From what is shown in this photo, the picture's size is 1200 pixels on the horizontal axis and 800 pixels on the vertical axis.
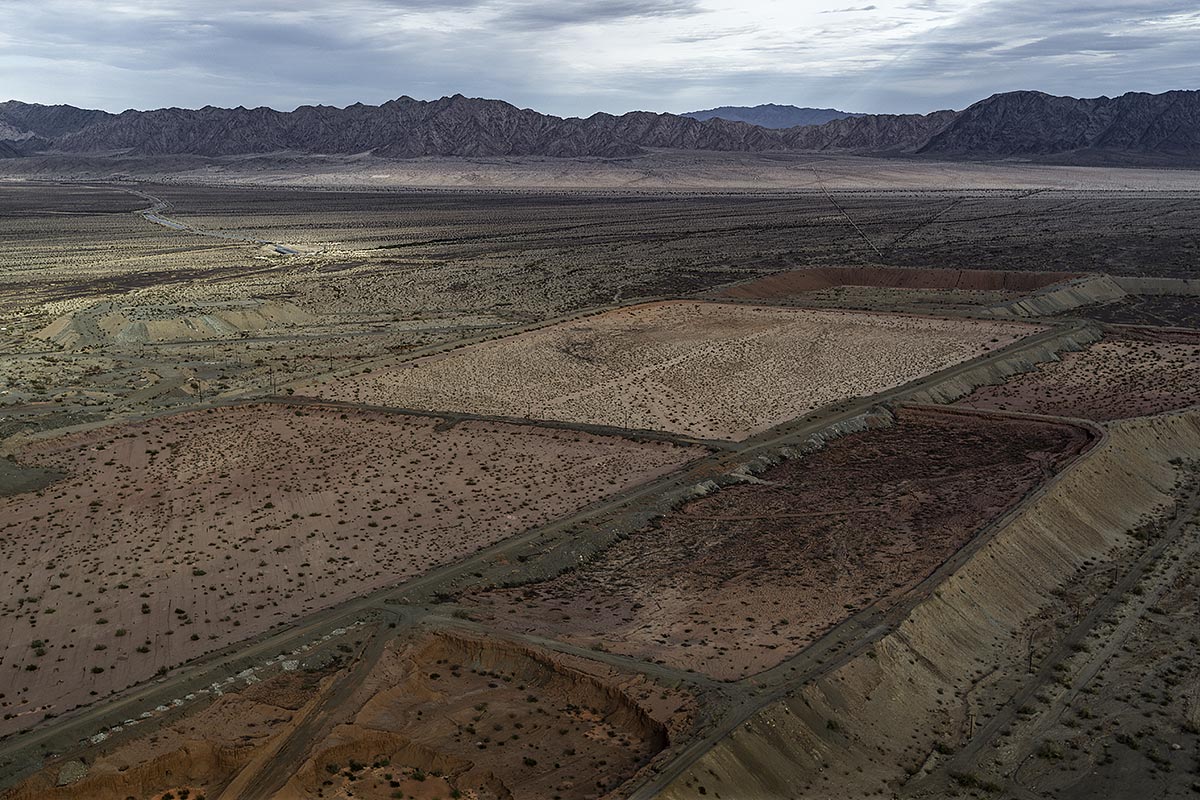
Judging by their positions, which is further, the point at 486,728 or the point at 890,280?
the point at 890,280

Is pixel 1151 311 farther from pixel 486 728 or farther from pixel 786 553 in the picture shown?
pixel 486 728

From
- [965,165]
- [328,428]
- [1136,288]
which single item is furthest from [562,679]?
[965,165]

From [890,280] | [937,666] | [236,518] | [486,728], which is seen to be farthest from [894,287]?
[486,728]

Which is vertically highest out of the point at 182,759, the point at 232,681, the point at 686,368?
the point at 686,368

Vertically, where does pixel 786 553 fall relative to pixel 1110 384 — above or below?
below

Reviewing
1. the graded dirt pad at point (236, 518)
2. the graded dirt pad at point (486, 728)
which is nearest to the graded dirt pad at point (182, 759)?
the graded dirt pad at point (486, 728)

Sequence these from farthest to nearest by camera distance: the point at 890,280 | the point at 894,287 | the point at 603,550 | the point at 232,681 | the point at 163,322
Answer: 1. the point at 890,280
2. the point at 894,287
3. the point at 163,322
4. the point at 603,550
5. the point at 232,681

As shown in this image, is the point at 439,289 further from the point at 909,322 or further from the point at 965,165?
the point at 965,165
